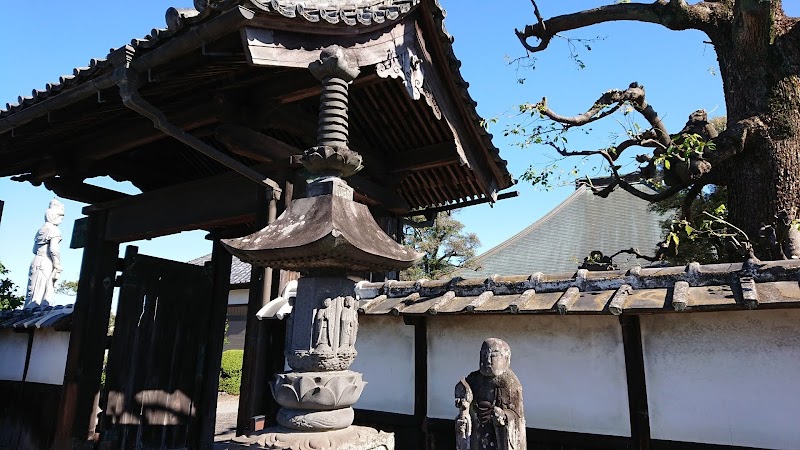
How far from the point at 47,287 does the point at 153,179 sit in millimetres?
4433

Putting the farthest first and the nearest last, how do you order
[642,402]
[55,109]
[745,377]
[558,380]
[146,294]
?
[146,294] < [55,109] < [558,380] < [642,402] < [745,377]

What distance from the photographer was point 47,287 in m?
10.9

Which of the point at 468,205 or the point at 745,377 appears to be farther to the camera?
the point at 468,205

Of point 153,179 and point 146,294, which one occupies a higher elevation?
point 153,179

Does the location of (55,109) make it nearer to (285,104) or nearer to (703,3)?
(285,104)

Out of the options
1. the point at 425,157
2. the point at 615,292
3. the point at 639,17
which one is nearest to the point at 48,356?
the point at 425,157

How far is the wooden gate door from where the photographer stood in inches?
276

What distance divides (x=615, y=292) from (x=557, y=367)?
43.6 inches

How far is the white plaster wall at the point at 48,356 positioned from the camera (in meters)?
8.32

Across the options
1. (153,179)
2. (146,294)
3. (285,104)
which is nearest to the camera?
(285,104)

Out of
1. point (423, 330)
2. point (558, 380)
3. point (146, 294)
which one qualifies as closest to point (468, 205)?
point (423, 330)

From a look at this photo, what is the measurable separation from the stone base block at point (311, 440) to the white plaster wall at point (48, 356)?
6417mm

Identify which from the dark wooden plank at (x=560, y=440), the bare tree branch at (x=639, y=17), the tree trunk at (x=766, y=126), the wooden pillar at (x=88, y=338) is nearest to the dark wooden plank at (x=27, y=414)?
the wooden pillar at (x=88, y=338)

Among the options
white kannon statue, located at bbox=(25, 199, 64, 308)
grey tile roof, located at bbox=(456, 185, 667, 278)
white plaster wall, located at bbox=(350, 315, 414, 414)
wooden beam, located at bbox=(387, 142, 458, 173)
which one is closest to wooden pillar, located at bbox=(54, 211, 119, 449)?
white kannon statue, located at bbox=(25, 199, 64, 308)
